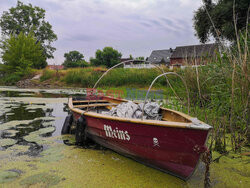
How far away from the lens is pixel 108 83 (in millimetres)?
13016

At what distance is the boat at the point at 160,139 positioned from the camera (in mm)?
1914

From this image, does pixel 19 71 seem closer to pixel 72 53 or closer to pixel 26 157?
Result: pixel 26 157

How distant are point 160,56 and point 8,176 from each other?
41836 mm

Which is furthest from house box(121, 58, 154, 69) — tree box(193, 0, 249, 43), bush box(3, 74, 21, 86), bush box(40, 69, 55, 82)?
bush box(3, 74, 21, 86)

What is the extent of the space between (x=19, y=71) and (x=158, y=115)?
73.1ft

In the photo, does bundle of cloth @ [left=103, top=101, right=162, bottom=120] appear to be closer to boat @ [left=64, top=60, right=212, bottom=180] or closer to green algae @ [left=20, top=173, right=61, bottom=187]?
boat @ [left=64, top=60, right=212, bottom=180]

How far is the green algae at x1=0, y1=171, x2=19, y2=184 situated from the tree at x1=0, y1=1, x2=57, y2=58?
3232 centimetres

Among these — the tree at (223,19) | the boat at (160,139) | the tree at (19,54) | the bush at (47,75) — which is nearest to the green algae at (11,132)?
the boat at (160,139)

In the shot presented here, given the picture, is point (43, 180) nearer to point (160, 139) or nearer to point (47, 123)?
point (160, 139)

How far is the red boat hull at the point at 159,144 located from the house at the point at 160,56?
125 feet

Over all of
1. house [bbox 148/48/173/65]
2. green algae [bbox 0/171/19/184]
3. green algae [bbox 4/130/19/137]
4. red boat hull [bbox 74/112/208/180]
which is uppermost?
house [bbox 148/48/173/65]

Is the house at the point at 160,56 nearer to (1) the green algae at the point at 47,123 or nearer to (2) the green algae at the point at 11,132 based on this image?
(1) the green algae at the point at 47,123

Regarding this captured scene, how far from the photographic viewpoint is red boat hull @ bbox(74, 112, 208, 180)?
1.94 m

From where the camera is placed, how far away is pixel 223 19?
9.98 m
